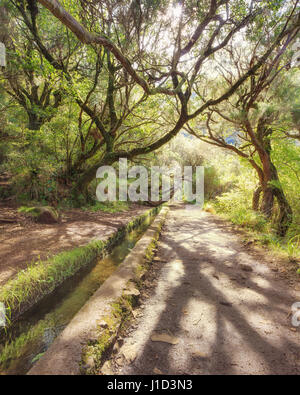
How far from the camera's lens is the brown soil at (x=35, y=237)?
2.96 meters

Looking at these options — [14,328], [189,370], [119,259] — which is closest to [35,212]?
[119,259]

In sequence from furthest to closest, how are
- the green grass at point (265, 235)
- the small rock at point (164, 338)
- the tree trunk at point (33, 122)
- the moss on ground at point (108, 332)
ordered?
the tree trunk at point (33, 122) → the green grass at point (265, 235) → the small rock at point (164, 338) → the moss on ground at point (108, 332)

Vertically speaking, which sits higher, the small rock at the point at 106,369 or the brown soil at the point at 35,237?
the brown soil at the point at 35,237

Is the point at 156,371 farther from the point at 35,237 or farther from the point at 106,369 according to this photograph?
the point at 35,237

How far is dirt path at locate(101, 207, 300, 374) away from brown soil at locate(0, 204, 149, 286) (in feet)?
6.16

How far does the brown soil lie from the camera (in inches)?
117

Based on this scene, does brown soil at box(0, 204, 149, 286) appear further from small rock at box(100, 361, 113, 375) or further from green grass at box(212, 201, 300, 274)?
green grass at box(212, 201, 300, 274)

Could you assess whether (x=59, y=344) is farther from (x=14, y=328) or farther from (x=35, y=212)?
(x=35, y=212)

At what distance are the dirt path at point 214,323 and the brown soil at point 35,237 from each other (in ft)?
6.16

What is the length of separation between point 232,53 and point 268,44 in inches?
52.1

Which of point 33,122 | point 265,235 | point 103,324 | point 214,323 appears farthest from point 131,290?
point 33,122

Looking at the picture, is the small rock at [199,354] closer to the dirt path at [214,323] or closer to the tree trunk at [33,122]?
the dirt path at [214,323]

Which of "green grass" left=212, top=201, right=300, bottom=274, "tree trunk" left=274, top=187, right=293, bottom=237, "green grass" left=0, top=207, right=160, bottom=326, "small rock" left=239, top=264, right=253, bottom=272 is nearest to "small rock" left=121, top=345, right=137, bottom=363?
"green grass" left=0, top=207, right=160, bottom=326

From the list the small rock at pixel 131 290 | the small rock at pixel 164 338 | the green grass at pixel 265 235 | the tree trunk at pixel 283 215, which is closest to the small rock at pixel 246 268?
the green grass at pixel 265 235
